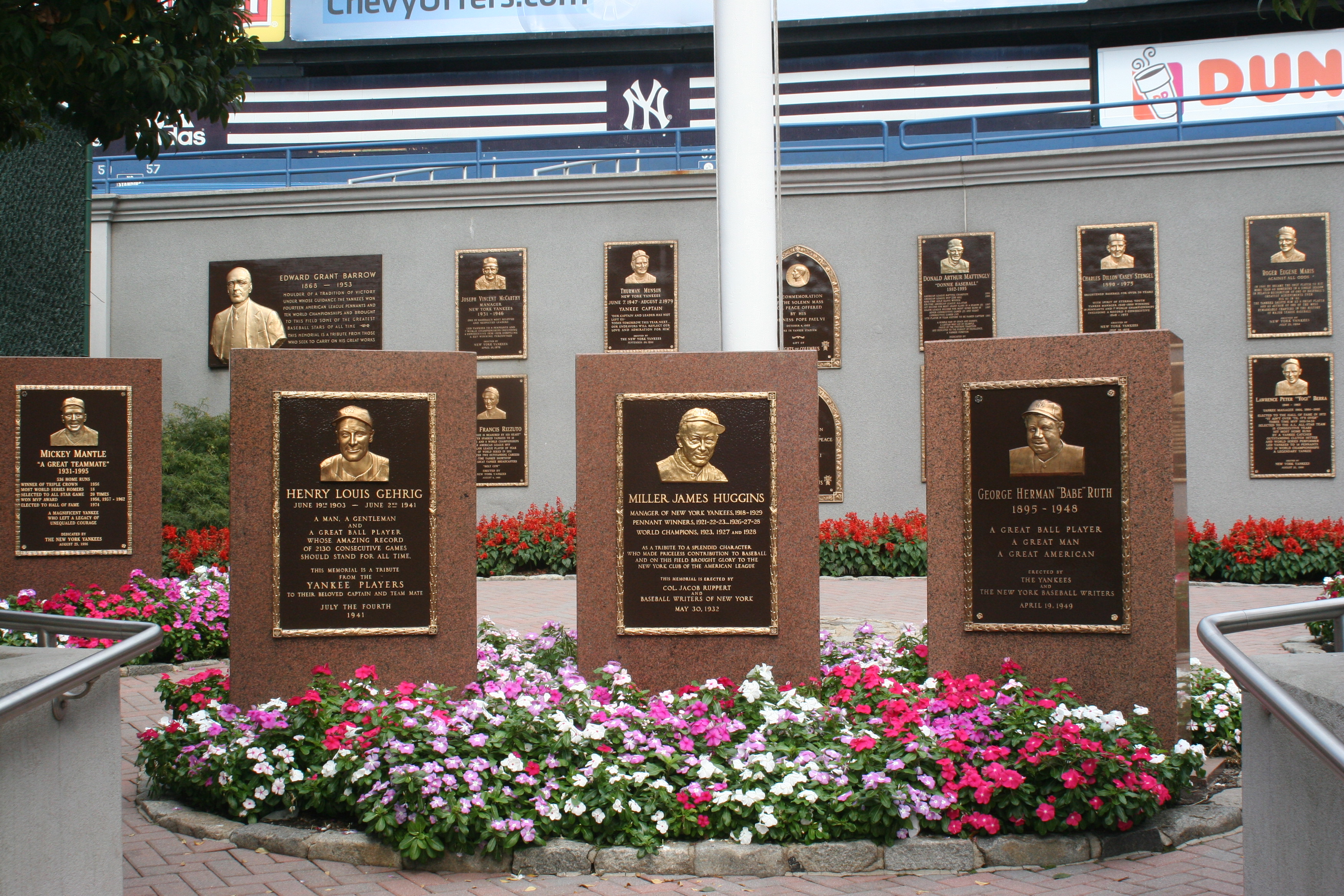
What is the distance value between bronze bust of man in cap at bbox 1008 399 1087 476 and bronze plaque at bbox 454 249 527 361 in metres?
10.5

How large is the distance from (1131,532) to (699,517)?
6.60ft

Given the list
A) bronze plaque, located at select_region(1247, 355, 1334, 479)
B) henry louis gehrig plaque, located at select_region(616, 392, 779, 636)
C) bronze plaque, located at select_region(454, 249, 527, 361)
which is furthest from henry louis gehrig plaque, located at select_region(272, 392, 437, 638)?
bronze plaque, located at select_region(1247, 355, 1334, 479)

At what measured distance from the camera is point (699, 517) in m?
5.56

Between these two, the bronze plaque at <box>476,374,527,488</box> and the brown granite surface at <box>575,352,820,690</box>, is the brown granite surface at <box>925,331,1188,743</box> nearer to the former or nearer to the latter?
the brown granite surface at <box>575,352,820,690</box>

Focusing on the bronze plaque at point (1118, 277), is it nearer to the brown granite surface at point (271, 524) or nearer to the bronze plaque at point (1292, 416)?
the bronze plaque at point (1292, 416)

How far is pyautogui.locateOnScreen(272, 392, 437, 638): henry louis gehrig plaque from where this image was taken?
5230 millimetres

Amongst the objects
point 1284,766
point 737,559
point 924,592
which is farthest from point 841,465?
point 1284,766

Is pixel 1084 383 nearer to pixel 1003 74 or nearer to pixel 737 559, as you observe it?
pixel 737 559

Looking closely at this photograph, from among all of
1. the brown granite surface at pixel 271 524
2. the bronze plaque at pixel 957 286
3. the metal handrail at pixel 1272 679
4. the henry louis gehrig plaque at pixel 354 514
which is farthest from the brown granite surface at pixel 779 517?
the bronze plaque at pixel 957 286

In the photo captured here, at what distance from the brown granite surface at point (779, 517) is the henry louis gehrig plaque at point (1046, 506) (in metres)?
0.79

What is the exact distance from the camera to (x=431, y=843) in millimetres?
3920

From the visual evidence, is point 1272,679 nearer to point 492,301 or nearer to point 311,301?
point 492,301

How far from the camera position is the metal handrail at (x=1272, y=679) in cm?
240

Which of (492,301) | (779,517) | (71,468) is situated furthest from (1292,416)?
(71,468)
